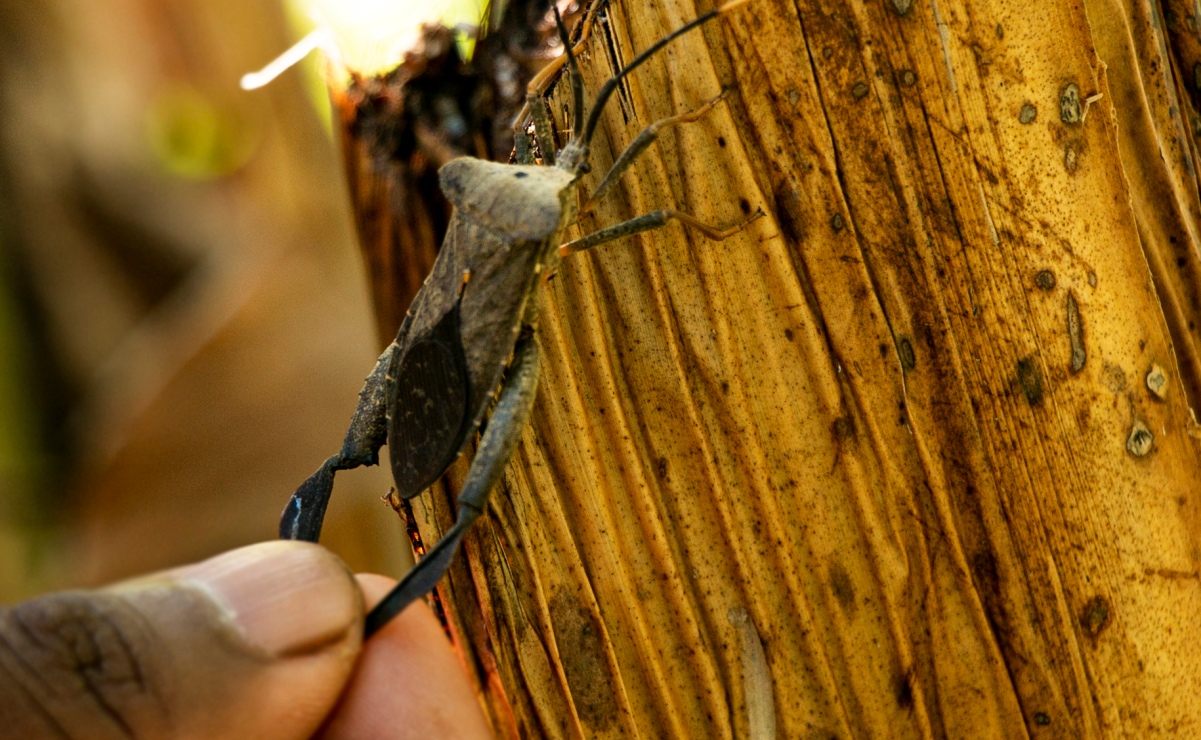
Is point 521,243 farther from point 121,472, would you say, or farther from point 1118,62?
point 121,472

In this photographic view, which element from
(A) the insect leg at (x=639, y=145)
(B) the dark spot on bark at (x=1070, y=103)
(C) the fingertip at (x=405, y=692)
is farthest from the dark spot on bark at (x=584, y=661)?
(B) the dark spot on bark at (x=1070, y=103)

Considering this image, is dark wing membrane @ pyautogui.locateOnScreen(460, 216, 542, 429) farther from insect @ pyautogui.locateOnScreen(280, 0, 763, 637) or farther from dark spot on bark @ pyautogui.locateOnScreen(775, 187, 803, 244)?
dark spot on bark @ pyautogui.locateOnScreen(775, 187, 803, 244)

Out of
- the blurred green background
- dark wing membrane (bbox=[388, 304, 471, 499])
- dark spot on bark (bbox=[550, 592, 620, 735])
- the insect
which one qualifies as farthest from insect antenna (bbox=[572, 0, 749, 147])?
the blurred green background

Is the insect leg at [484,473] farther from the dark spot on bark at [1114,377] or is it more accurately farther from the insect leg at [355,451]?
the dark spot on bark at [1114,377]

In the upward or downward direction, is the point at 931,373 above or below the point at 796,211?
below

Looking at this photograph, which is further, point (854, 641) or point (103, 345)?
point (103, 345)

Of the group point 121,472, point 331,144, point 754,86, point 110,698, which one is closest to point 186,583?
point 110,698
